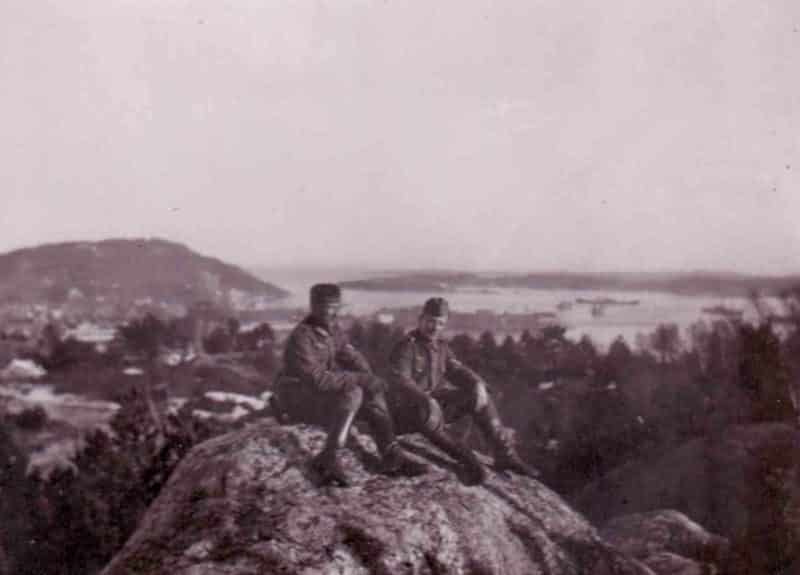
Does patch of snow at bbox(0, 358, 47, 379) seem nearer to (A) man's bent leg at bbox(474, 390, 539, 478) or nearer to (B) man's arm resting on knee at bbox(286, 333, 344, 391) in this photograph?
(B) man's arm resting on knee at bbox(286, 333, 344, 391)

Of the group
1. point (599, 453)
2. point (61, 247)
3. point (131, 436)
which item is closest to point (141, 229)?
point (61, 247)

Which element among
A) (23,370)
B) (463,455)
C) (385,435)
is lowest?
(463,455)

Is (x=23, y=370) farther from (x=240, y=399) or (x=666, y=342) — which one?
(x=666, y=342)

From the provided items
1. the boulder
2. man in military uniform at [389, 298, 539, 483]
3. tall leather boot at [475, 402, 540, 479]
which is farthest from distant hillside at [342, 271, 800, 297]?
the boulder

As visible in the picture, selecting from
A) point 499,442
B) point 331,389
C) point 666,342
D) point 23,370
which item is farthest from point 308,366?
point 666,342

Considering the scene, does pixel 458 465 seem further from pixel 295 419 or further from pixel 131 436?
pixel 131 436

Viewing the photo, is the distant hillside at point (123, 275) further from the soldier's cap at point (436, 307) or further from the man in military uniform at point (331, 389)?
the soldier's cap at point (436, 307)
